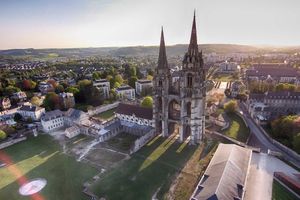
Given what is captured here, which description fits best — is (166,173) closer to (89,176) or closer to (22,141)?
(89,176)

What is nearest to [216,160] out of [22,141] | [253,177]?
[253,177]

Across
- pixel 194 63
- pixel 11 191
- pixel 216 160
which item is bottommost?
pixel 11 191

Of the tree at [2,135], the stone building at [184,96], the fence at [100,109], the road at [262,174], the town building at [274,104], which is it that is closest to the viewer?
the road at [262,174]

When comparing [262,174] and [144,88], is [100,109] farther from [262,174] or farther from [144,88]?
[262,174]

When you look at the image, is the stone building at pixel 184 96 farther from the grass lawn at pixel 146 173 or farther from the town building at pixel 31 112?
the town building at pixel 31 112

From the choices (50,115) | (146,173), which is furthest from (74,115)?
(146,173)

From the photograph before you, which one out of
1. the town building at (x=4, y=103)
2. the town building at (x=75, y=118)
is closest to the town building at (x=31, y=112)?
the town building at (x=75, y=118)

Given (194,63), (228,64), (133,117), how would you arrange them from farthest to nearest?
(228,64) < (133,117) < (194,63)
